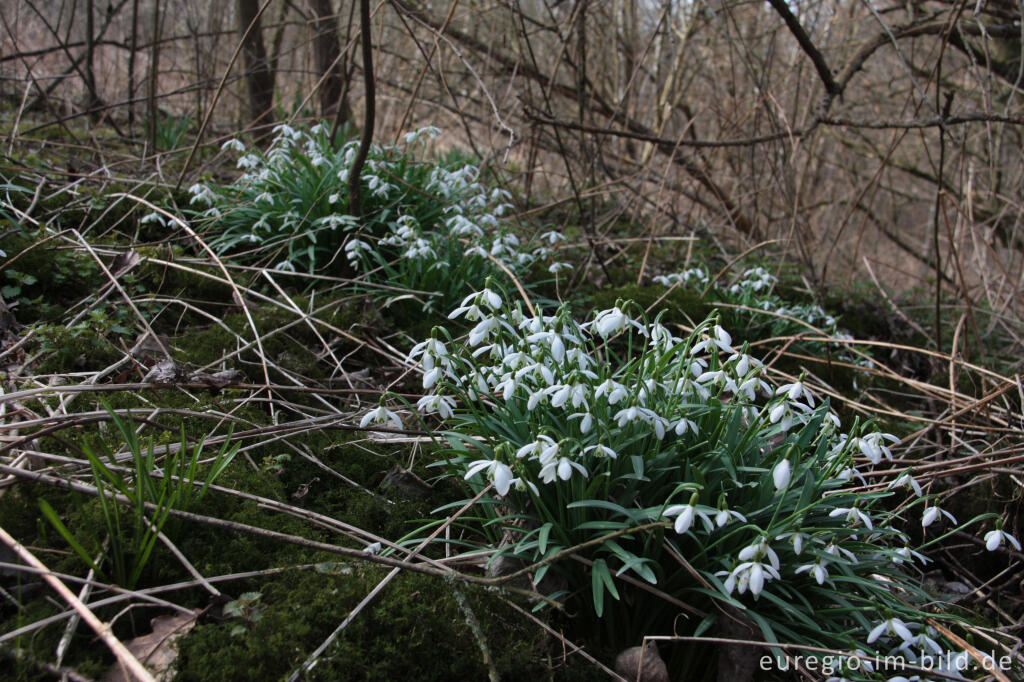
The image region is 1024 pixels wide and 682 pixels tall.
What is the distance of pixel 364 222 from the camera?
12.9 feet

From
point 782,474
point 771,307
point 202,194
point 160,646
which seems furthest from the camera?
point 771,307

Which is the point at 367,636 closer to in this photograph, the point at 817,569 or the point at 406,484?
the point at 406,484

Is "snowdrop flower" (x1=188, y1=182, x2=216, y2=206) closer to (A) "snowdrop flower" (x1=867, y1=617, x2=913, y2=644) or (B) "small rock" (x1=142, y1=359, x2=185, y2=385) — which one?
(B) "small rock" (x1=142, y1=359, x2=185, y2=385)

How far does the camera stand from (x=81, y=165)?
4441 millimetres

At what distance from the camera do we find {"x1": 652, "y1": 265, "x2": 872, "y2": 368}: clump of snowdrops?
3.90 metres

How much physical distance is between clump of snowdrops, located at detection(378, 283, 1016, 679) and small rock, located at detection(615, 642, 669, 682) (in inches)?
2.9

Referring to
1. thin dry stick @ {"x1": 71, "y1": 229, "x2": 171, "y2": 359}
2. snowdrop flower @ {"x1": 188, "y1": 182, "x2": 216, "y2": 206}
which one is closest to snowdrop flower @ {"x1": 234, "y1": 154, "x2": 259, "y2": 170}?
snowdrop flower @ {"x1": 188, "y1": 182, "x2": 216, "y2": 206}

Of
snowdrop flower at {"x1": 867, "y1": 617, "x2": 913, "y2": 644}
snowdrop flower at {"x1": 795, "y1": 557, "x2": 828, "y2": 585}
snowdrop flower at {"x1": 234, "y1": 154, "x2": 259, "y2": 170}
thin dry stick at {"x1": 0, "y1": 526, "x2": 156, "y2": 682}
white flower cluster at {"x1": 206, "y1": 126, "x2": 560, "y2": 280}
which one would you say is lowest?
snowdrop flower at {"x1": 867, "y1": 617, "x2": 913, "y2": 644}

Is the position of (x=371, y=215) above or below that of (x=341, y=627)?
above

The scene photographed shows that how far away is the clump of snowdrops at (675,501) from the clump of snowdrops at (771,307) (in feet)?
6.27

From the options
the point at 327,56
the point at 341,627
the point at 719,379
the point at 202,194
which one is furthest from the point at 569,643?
the point at 327,56

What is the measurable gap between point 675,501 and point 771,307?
2.44 meters

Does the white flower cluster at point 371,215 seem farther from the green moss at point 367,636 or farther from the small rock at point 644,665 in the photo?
the small rock at point 644,665

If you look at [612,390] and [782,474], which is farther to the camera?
[612,390]
